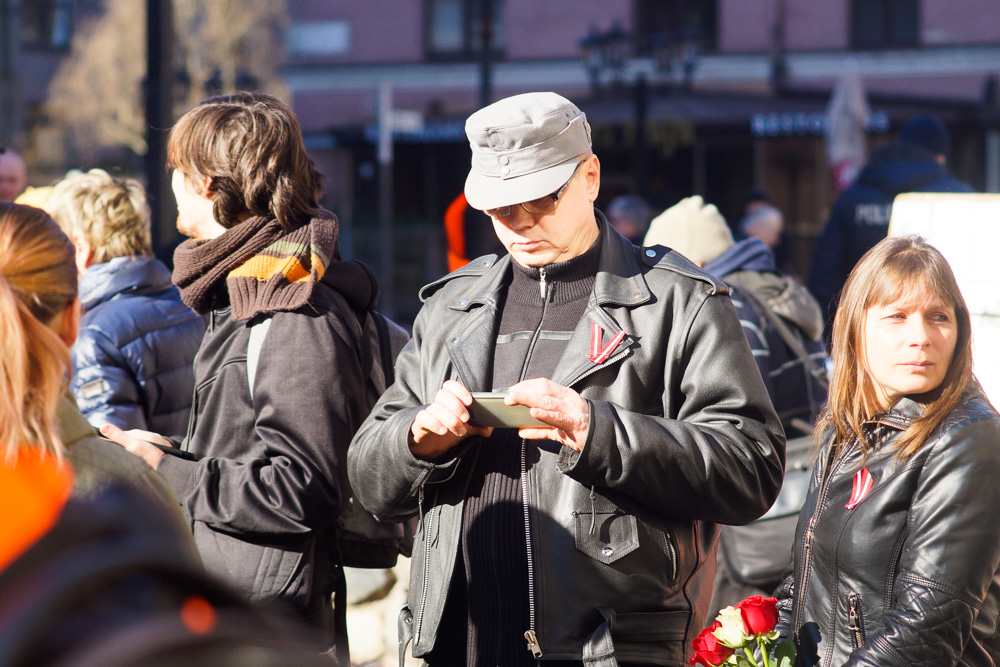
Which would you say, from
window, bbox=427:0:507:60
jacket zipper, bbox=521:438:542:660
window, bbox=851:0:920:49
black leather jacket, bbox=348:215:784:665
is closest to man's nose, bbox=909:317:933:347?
black leather jacket, bbox=348:215:784:665

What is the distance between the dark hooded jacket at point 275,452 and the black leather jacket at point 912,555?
1.14m

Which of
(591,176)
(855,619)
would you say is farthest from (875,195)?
(855,619)

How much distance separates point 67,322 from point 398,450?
2.49 ft

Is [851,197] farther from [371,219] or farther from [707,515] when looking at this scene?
[371,219]

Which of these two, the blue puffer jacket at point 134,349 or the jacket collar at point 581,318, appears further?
the blue puffer jacket at point 134,349

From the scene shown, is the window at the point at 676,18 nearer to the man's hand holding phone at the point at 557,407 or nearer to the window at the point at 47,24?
the window at the point at 47,24

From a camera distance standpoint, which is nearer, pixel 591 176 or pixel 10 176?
pixel 591 176

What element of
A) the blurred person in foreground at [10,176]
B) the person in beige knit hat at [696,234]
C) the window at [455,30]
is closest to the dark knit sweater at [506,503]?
the person in beige knit hat at [696,234]

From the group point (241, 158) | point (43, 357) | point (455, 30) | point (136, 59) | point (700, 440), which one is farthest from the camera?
point (455, 30)

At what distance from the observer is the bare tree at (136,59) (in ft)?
77.6

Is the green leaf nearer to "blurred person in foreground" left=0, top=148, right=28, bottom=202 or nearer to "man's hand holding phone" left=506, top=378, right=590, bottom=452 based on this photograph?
"man's hand holding phone" left=506, top=378, right=590, bottom=452

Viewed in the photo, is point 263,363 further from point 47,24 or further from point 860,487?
point 47,24

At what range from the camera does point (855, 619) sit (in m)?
2.20

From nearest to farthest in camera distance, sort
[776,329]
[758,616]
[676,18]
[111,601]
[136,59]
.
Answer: [111,601] → [758,616] → [776,329] → [136,59] → [676,18]
